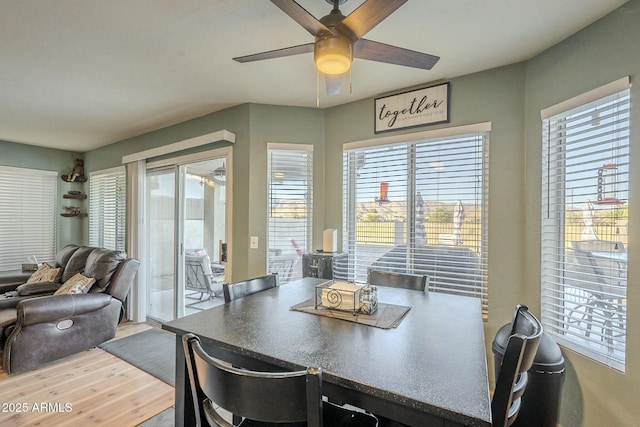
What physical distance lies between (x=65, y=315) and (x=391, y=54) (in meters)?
3.47

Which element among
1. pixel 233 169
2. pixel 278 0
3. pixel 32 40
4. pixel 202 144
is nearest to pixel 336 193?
pixel 233 169

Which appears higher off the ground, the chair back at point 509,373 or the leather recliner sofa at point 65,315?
the chair back at point 509,373

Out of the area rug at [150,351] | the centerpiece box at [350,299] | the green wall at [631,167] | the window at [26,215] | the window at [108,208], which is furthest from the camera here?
the window at [108,208]

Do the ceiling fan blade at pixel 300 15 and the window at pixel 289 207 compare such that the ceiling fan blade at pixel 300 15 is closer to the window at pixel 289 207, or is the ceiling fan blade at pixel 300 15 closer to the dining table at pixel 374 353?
the dining table at pixel 374 353

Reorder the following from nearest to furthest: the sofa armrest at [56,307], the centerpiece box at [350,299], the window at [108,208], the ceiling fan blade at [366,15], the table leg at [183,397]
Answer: the ceiling fan blade at [366,15], the table leg at [183,397], the centerpiece box at [350,299], the sofa armrest at [56,307], the window at [108,208]

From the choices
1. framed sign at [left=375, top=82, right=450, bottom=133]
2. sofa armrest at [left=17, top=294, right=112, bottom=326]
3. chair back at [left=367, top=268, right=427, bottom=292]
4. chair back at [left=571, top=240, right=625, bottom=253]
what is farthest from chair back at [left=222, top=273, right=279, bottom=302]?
sofa armrest at [left=17, top=294, right=112, bottom=326]

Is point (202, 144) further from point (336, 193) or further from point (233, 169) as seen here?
point (336, 193)

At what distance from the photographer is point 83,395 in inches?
93.1

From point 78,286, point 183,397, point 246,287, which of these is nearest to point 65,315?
point 78,286

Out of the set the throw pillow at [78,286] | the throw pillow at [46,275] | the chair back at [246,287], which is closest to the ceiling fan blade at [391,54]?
the chair back at [246,287]

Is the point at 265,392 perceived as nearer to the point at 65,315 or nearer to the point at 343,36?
the point at 343,36

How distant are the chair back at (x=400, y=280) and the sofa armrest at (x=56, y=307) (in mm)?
2757

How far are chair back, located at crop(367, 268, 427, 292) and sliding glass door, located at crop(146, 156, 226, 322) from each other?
178 centimetres

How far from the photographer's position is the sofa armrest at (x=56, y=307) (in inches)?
103
